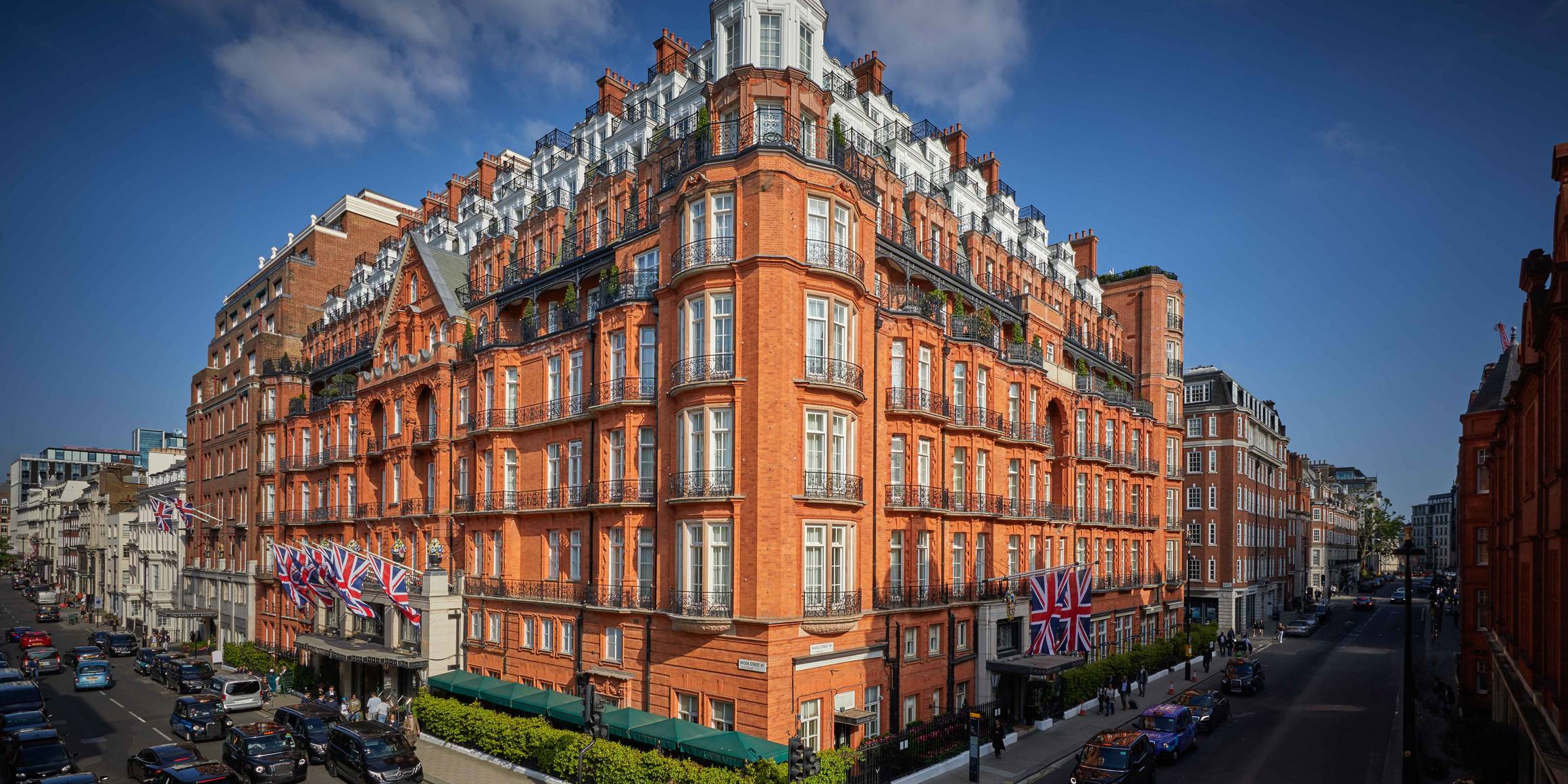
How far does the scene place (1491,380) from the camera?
4478cm

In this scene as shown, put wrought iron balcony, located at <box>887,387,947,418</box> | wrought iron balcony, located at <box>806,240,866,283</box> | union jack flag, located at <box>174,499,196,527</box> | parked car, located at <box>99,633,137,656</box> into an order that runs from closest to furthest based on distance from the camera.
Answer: wrought iron balcony, located at <box>806,240,866,283</box>, wrought iron balcony, located at <box>887,387,947,418</box>, union jack flag, located at <box>174,499,196,527</box>, parked car, located at <box>99,633,137,656</box>

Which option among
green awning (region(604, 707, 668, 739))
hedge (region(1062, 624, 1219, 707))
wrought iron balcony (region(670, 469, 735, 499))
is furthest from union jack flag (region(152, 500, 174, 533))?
hedge (region(1062, 624, 1219, 707))

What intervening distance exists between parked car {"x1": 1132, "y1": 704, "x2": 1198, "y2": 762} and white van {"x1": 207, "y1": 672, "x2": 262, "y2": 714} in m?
39.6

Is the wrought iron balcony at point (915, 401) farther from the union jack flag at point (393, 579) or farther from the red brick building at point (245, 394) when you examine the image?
the red brick building at point (245, 394)

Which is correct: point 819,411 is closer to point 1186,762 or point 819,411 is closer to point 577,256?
point 577,256

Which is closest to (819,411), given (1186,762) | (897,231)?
(897,231)

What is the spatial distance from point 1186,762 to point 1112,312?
37.6 meters

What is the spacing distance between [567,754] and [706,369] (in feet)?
42.8

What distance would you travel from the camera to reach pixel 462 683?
1441 inches

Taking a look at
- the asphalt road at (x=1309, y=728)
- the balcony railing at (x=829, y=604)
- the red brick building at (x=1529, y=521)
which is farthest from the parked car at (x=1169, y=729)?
the balcony railing at (x=829, y=604)

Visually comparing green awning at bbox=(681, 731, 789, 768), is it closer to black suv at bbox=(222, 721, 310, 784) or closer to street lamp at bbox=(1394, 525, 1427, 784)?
black suv at bbox=(222, 721, 310, 784)

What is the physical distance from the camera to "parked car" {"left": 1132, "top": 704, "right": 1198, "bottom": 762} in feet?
107

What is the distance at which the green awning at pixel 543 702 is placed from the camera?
31391mm

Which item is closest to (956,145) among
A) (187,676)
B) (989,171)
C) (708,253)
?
(989,171)
